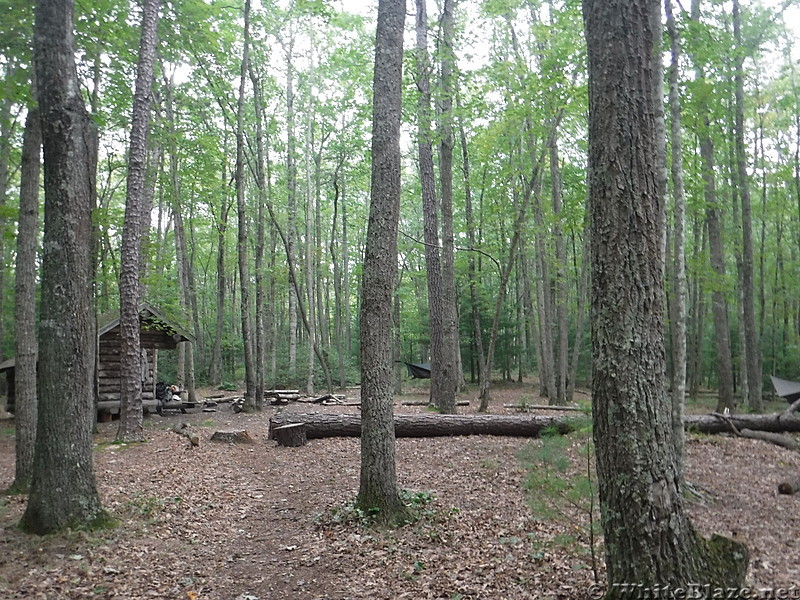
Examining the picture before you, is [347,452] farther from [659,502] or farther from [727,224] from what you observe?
[727,224]

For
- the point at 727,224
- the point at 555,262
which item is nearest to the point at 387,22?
the point at 555,262

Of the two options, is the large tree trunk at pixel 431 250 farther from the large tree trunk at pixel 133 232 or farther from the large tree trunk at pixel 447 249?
the large tree trunk at pixel 133 232

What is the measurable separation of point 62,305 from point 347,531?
3.76 meters

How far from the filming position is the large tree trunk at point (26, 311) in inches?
258

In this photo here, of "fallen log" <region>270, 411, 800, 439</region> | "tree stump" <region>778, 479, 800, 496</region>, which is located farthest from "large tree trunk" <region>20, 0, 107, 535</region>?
"tree stump" <region>778, 479, 800, 496</region>

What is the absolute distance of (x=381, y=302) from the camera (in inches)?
237

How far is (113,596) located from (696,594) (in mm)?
4253

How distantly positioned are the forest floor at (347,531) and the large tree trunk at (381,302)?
44 cm

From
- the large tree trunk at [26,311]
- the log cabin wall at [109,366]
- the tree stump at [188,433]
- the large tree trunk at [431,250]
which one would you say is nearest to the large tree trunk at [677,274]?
the large tree trunk at [431,250]

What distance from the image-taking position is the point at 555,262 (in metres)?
15.4

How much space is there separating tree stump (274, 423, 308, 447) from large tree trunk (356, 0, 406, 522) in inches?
191

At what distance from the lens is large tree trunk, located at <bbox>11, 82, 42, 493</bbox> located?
6.55 m

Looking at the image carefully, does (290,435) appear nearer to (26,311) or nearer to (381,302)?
(26,311)

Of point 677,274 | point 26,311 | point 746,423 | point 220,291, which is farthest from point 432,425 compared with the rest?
point 220,291
